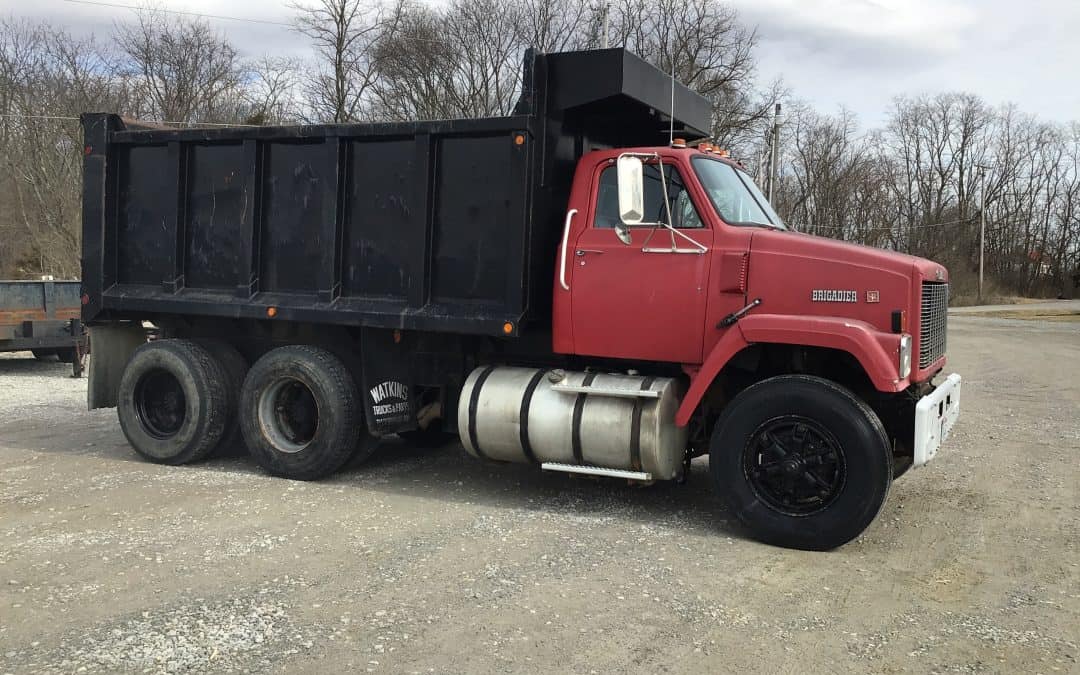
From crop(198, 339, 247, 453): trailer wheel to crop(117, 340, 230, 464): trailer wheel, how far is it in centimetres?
7

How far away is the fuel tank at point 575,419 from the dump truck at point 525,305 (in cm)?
2

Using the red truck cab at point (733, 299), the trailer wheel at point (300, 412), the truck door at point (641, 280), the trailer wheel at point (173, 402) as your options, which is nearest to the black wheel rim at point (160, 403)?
the trailer wheel at point (173, 402)

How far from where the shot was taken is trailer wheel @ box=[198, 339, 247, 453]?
8.49m

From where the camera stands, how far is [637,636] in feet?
14.3

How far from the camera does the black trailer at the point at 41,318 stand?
14.7m

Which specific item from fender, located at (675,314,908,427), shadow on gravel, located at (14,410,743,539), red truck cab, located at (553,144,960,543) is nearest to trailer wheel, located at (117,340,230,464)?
shadow on gravel, located at (14,410,743,539)

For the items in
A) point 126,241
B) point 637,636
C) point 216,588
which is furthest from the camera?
point 126,241

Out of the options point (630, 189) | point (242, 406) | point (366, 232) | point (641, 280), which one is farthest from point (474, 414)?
point (242, 406)

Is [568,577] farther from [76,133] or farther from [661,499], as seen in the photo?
[76,133]

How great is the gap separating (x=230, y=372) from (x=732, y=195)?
192 inches

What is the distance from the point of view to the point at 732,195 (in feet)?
22.0

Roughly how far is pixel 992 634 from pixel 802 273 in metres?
2.54

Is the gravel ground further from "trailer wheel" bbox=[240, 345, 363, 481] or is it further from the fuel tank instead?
the fuel tank

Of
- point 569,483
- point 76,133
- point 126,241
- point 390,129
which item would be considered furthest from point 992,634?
point 76,133
